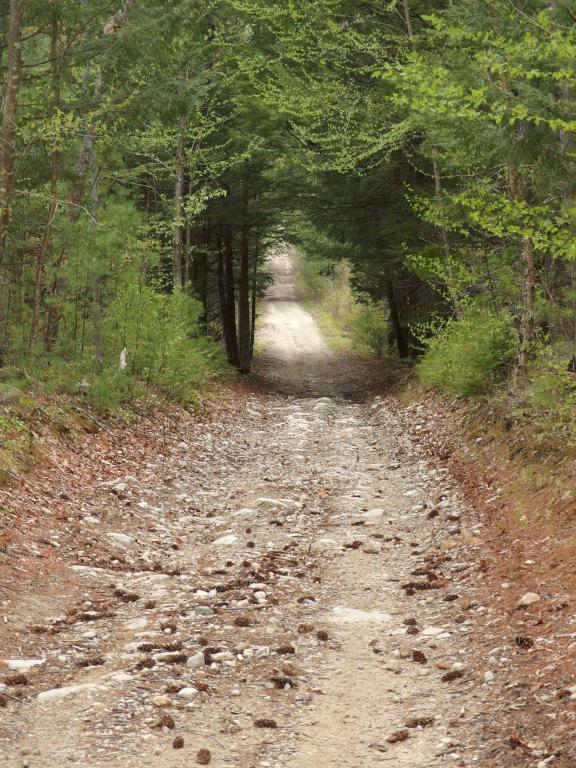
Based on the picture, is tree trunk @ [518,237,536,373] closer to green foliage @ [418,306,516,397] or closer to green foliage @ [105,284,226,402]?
green foliage @ [418,306,516,397]

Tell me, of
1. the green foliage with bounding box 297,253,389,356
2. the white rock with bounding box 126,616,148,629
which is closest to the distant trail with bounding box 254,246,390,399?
the green foliage with bounding box 297,253,389,356

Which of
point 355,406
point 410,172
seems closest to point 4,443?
point 355,406

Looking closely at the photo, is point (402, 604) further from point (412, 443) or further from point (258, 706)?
point (412, 443)

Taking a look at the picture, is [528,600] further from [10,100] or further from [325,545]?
[10,100]

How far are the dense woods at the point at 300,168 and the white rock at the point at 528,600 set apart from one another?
2404 millimetres

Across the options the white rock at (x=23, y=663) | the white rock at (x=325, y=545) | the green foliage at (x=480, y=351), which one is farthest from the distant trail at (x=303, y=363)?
the white rock at (x=23, y=663)

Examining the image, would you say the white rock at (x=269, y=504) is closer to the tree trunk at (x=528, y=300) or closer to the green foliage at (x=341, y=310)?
the tree trunk at (x=528, y=300)

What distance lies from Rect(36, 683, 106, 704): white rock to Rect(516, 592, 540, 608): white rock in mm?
3074

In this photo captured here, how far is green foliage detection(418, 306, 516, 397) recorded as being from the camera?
11.8 m

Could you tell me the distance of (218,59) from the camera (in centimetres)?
1941

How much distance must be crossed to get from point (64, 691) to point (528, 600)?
3358 mm

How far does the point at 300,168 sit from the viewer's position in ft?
66.3

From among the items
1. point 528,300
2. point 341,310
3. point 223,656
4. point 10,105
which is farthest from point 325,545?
point 341,310

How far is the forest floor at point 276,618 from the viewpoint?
13.9ft
